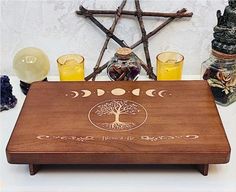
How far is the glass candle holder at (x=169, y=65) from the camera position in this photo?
1079 mm

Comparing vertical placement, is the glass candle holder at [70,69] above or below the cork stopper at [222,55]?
below

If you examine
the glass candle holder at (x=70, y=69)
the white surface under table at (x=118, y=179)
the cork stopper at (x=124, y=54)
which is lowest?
the white surface under table at (x=118, y=179)

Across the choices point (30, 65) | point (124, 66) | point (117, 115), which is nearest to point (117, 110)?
point (117, 115)

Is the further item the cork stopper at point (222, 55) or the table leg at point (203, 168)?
the cork stopper at point (222, 55)

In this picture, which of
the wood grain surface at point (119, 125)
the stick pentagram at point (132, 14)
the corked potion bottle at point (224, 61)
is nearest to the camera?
the wood grain surface at point (119, 125)

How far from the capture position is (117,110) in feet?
3.09

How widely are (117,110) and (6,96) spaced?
11.9 inches

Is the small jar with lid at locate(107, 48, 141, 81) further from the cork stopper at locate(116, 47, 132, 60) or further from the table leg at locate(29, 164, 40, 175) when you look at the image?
the table leg at locate(29, 164, 40, 175)

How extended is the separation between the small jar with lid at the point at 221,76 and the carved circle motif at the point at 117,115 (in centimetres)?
22

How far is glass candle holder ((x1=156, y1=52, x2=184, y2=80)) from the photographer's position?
3.54 feet

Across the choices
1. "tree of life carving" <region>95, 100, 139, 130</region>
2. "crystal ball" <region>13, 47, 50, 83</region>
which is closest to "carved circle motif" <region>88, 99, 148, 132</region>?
"tree of life carving" <region>95, 100, 139, 130</region>

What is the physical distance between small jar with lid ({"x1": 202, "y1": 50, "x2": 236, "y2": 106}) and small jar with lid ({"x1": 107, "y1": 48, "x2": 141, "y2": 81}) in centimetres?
17

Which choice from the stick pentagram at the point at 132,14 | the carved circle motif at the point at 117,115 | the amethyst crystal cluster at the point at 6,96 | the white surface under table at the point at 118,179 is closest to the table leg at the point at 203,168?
the white surface under table at the point at 118,179

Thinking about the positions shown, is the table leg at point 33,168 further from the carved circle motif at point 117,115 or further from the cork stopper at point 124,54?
the cork stopper at point 124,54
